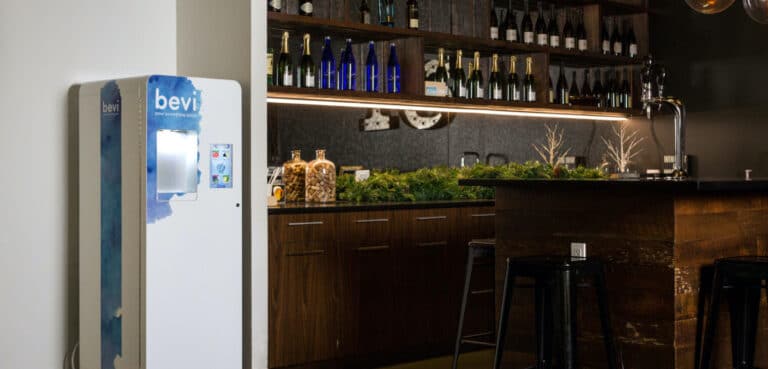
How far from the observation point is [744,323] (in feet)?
14.0

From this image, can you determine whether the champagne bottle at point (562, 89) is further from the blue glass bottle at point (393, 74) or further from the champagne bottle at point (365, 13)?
the champagne bottle at point (365, 13)

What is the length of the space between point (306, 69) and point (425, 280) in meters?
1.43

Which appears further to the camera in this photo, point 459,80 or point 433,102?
point 459,80

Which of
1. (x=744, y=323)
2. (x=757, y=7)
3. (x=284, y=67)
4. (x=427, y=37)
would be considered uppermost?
(x=427, y=37)

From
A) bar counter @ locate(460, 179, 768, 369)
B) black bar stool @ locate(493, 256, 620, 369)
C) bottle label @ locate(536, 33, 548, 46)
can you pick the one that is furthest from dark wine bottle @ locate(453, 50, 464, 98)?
black bar stool @ locate(493, 256, 620, 369)

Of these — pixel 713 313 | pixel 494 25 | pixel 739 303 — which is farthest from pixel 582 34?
pixel 713 313

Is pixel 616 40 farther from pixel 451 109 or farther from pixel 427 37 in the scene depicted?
pixel 427 37

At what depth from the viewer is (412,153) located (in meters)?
6.67

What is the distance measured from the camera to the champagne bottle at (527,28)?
7.07 metres

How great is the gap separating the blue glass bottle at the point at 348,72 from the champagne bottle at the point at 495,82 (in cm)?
122

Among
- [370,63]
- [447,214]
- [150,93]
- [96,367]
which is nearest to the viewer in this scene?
[150,93]

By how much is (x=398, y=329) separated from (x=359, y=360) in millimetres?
287

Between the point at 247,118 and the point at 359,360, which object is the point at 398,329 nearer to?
the point at 359,360

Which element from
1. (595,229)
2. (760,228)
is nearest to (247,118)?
(595,229)
